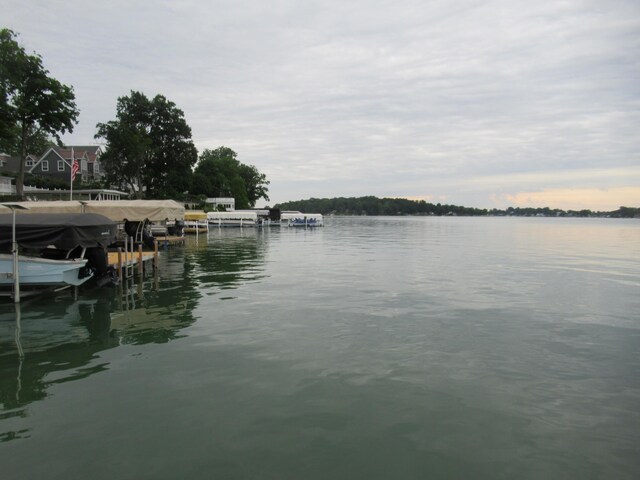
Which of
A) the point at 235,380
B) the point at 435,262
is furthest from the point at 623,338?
the point at 435,262

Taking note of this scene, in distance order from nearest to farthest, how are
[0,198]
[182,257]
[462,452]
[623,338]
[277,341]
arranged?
[462,452] → [277,341] → [623,338] → [182,257] → [0,198]

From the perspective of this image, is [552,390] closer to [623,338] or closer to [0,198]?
[623,338]

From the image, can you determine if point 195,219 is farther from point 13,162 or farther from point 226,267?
point 13,162

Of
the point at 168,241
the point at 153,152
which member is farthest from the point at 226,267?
the point at 153,152

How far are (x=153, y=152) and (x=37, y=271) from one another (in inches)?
2286

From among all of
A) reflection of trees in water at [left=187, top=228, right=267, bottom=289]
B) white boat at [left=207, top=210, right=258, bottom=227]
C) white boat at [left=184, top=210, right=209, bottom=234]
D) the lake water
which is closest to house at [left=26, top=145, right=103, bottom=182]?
white boat at [left=207, top=210, right=258, bottom=227]

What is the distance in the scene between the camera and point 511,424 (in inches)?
251

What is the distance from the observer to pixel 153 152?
2687 inches

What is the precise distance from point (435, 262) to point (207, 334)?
1834cm

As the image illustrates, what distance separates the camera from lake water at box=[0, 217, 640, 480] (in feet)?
17.9

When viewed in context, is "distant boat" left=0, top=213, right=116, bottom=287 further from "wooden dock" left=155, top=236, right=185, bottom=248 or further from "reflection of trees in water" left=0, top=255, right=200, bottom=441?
"wooden dock" left=155, top=236, right=185, bottom=248

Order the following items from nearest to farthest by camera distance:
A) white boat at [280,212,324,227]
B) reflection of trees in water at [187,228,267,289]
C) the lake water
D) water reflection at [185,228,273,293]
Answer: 1. the lake water
2. water reflection at [185,228,273,293]
3. reflection of trees in water at [187,228,267,289]
4. white boat at [280,212,324,227]

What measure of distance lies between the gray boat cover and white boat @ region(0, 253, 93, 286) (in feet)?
1.70

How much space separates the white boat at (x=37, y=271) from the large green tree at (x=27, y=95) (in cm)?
2750
